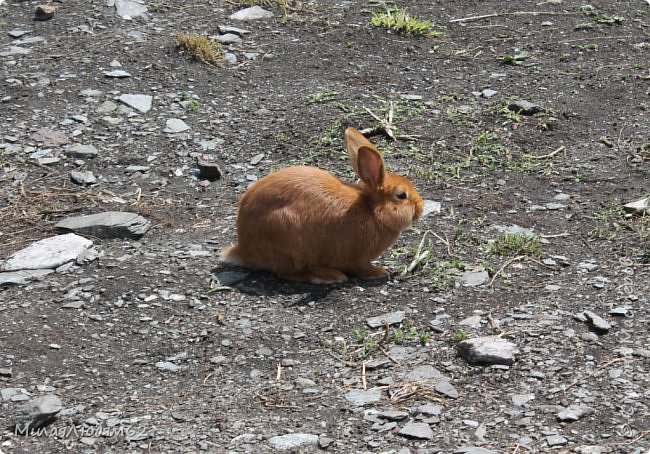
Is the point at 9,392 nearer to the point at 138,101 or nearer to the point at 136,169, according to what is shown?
the point at 136,169

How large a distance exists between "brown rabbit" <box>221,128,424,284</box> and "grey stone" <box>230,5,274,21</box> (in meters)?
4.32

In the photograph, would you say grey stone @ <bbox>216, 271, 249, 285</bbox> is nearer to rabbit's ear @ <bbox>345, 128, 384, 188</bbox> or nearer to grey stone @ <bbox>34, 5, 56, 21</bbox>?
rabbit's ear @ <bbox>345, 128, 384, 188</bbox>

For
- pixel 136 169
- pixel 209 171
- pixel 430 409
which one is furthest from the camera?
pixel 136 169

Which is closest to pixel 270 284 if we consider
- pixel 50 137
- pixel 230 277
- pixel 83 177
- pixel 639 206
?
pixel 230 277

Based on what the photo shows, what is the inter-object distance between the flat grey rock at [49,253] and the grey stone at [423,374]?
8.17ft

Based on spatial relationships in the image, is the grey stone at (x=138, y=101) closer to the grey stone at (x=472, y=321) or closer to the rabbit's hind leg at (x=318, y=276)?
the rabbit's hind leg at (x=318, y=276)

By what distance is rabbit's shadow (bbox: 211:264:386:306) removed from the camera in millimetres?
6051

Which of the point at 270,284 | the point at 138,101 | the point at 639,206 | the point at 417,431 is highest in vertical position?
the point at 639,206

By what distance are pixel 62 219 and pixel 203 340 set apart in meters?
2.05

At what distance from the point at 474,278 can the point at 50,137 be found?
13.0 feet

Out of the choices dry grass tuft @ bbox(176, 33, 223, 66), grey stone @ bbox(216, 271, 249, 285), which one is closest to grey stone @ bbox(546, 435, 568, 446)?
grey stone @ bbox(216, 271, 249, 285)

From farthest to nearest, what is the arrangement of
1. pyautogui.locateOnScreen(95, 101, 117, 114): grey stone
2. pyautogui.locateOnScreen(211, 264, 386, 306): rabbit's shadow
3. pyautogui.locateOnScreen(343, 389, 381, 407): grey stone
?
pyautogui.locateOnScreen(95, 101, 117, 114): grey stone, pyautogui.locateOnScreen(211, 264, 386, 306): rabbit's shadow, pyautogui.locateOnScreen(343, 389, 381, 407): grey stone

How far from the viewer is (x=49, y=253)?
6.52 m

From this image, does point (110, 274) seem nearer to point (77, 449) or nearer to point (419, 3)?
point (77, 449)
